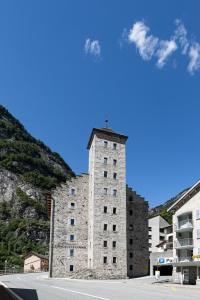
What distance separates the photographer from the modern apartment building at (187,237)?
4472cm

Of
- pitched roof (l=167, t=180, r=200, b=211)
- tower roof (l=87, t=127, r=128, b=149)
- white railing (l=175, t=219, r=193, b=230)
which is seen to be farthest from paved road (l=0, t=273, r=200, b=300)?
tower roof (l=87, t=127, r=128, b=149)

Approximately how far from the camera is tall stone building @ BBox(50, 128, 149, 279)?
5912 cm

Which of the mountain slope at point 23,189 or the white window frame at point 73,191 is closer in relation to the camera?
the white window frame at point 73,191

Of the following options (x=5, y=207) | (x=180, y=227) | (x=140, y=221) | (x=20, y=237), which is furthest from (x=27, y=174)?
(x=180, y=227)

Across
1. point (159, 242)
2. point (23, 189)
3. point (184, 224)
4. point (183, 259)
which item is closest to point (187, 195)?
point (184, 224)

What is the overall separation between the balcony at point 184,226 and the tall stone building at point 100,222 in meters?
14.4

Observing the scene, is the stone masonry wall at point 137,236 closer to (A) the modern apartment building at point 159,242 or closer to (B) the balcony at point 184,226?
(A) the modern apartment building at point 159,242

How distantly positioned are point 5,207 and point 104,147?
77.7 m

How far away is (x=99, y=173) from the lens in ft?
206

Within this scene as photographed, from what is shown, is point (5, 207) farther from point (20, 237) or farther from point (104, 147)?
point (104, 147)

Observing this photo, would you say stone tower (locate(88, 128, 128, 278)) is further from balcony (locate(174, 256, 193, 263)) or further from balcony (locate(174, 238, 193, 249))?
balcony (locate(174, 238, 193, 249))

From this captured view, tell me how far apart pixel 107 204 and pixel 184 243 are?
1717 cm

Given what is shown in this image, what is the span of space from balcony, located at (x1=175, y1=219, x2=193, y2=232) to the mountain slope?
173ft

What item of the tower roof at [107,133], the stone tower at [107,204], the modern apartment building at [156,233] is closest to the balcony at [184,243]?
the stone tower at [107,204]
